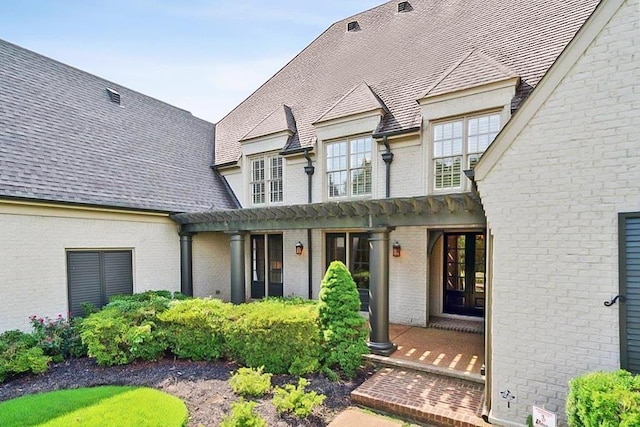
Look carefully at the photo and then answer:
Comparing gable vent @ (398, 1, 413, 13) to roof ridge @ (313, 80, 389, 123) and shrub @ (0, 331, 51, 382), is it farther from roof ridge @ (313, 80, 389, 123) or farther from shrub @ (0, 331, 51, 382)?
shrub @ (0, 331, 51, 382)

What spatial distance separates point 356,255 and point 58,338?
315 inches

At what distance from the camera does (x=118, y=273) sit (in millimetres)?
9414

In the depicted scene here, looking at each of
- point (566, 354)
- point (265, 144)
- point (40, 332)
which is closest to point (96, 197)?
point (40, 332)

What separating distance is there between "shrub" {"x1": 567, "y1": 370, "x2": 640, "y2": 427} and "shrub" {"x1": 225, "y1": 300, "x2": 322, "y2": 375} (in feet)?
13.6

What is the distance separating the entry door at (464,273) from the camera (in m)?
9.53

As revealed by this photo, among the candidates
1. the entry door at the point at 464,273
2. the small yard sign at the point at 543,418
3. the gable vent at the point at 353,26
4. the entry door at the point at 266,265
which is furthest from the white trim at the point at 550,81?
the gable vent at the point at 353,26

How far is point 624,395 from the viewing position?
325 centimetres

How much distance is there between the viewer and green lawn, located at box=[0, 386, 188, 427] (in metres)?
4.61

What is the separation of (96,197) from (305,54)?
10956mm

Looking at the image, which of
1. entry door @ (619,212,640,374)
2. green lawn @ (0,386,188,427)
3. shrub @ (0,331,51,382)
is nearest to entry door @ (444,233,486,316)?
entry door @ (619,212,640,374)

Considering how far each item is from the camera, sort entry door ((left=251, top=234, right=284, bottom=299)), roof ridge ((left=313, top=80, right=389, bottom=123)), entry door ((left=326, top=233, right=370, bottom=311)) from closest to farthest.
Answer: roof ridge ((left=313, top=80, right=389, bottom=123)), entry door ((left=326, top=233, right=370, bottom=311)), entry door ((left=251, top=234, right=284, bottom=299))

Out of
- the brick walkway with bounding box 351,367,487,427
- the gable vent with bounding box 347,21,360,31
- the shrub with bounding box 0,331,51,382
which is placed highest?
the gable vent with bounding box 347,21,360,31

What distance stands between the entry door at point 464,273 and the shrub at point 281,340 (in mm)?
5283

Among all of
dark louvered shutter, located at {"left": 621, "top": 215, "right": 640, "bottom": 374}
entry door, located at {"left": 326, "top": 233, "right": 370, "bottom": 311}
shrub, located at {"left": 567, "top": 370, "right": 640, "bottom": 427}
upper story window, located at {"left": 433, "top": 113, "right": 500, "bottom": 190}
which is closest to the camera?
shrub, located at {"left": 567, "top": 370, "right": 640, "bottom": 427}
